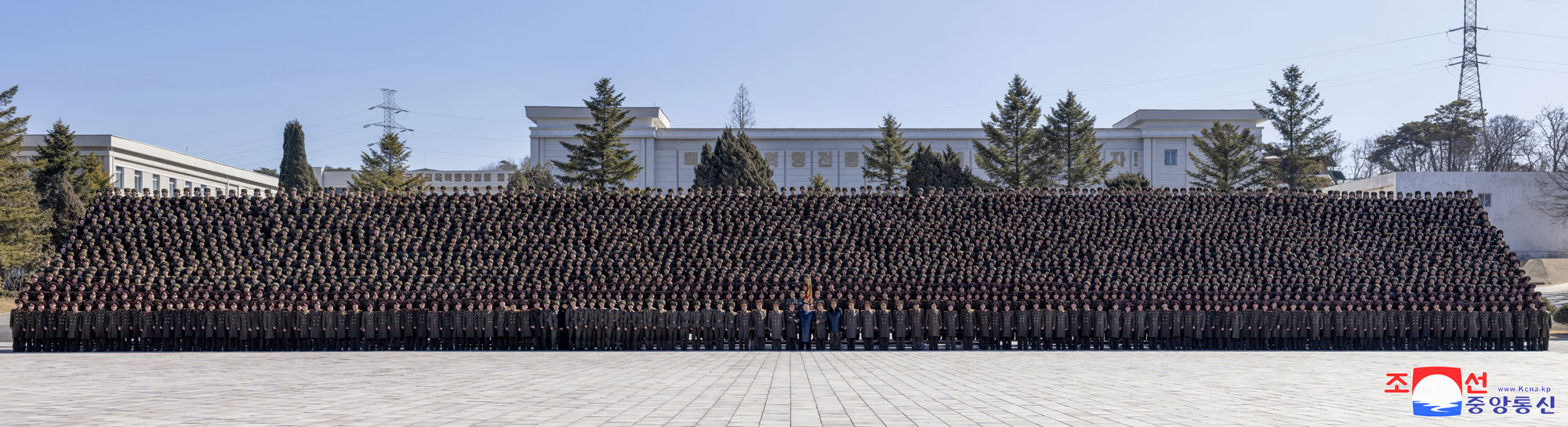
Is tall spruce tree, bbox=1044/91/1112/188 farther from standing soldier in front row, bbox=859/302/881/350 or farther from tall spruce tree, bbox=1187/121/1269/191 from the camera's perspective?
standing soldier in front row, bbox=859/302/881/350

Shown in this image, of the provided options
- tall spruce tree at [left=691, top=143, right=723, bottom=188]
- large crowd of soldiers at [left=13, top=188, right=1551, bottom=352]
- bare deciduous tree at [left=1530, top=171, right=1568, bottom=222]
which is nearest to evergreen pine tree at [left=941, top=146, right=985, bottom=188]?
tall spruce tree at [left=691, top=143, right=723, bottom=188]

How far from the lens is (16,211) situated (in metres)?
28.0

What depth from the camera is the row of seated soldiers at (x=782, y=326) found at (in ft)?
54.2

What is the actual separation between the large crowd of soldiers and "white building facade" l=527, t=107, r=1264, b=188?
22078mm

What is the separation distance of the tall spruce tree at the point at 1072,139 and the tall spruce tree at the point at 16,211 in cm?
3163

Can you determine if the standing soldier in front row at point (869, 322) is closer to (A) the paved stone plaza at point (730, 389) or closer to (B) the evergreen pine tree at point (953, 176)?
(A) the paved stone plaza at point (730, 389)

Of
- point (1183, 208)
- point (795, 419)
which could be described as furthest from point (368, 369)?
point (1183, 208)

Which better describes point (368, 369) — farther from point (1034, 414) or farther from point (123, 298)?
point (1034, 414)

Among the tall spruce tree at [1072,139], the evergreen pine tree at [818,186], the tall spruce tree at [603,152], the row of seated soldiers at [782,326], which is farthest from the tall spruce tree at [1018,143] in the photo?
the row of seated soldiers at [782,326]

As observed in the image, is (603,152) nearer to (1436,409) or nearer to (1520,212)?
(1436,409)

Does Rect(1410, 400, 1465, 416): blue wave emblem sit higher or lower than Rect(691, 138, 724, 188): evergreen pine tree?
lower

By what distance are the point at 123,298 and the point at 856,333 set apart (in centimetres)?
1232

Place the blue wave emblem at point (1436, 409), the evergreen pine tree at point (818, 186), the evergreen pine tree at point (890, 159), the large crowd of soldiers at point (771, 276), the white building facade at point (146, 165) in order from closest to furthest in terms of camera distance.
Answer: the blue wave emblem at point (1436, 409) → the large crowd of soldiers at point (771, 276) → the evergreen pine tree at point (818, 186) → the evergreen pine tree at point (890, 159) → the white building facade at point (146, 165)

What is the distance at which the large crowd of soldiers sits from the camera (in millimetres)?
16719
